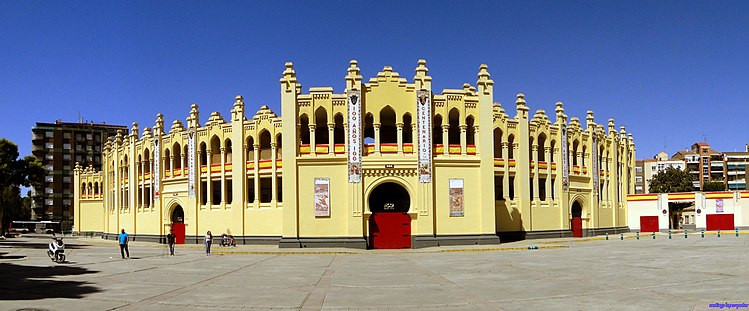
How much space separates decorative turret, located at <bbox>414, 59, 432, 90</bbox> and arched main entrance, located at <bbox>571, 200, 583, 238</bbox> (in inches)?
875

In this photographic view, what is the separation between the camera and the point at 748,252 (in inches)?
1326

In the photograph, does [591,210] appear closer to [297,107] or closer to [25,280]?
[297,107]

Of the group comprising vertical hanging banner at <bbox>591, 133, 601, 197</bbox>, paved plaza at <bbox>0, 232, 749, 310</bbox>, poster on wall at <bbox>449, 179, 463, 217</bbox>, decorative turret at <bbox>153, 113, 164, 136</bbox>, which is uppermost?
decorative turret at <bbox>153, 113, 164, 136</bbox>

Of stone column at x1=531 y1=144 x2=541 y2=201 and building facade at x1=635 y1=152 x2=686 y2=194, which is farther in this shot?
building facade at x1=635 y1=152 x2=686 y2=194

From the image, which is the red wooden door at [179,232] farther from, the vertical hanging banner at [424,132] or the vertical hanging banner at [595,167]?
the vertical hanging banner at [595,167]

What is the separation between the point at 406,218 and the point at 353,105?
9.00 m

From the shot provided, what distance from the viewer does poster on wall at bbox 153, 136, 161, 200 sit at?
58438mm

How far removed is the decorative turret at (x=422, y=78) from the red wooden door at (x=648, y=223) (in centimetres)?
4152

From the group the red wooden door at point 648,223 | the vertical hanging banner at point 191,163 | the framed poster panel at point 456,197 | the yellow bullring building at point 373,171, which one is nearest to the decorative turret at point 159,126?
the yellow bullring building at point 373,171

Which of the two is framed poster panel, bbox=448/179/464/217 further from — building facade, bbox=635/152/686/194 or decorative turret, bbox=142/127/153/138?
building facade, bbox=635/152/686/194

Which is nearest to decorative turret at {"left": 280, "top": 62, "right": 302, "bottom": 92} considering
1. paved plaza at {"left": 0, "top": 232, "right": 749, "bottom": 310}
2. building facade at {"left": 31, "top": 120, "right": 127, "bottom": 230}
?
paved plaza at {"left": 0, "top": 232, "right": 749, "bottom": 310}

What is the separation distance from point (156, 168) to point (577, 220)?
3944cm

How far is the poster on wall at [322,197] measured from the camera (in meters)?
45.4

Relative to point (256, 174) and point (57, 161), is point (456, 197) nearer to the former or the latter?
point (256, 174)
